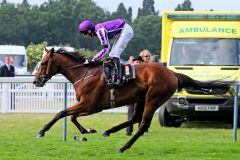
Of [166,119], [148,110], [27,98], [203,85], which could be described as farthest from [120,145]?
[27,98]

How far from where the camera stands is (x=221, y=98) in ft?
56.4

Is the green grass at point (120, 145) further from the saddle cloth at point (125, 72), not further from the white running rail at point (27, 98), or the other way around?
the white running rail at point (27, 98)

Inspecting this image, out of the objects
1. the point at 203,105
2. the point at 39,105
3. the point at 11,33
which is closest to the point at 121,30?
the point at 203,105

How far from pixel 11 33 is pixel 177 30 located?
97332 mm

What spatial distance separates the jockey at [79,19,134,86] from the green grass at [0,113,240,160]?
1289 mm

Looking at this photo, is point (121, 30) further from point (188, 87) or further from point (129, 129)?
point (129, 129)

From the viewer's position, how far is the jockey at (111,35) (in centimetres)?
1189

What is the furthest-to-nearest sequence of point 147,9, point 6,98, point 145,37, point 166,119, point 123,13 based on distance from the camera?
1. point 147,9
2. point 123,13
3. point 145,37
4. point 6,98
5. point 166,119

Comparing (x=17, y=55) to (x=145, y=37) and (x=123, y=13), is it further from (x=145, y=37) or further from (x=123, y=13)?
(x=123, y=13)

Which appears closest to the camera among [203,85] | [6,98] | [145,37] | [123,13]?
[203,85]

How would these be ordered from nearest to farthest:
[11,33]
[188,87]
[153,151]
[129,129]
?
[153,151] < [188,87] < [129,129] < [11,33]

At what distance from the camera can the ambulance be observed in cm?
1725

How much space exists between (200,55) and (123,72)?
6.18 meters

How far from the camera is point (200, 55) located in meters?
17.8
